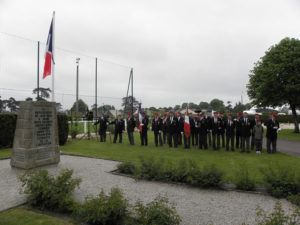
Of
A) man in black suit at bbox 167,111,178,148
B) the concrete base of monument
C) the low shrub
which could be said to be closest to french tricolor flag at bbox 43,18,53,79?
the concrete base of monument

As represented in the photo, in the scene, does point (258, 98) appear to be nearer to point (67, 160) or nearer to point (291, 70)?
point (291, 70)

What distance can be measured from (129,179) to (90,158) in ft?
11.6

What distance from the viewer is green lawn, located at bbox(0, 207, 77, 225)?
12.3 feet

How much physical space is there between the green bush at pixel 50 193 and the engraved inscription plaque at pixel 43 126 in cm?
331

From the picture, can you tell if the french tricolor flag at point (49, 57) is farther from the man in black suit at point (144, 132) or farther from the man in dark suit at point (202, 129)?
the man in dark suit at point (202, 129)

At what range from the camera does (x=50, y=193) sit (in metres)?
4.37

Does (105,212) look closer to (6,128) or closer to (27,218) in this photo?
(27,218)

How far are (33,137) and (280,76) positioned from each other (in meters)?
20.6

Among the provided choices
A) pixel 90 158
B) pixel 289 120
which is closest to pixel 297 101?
pixel 90 158

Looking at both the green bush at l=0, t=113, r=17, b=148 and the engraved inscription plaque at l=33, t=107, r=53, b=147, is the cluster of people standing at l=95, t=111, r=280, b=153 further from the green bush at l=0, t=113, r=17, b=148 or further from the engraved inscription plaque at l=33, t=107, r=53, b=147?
the green bush at l=0, t=113, r=17, b=148

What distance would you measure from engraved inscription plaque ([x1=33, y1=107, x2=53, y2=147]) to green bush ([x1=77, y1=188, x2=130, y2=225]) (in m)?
4.77

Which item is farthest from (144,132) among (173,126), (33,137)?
(33,137)

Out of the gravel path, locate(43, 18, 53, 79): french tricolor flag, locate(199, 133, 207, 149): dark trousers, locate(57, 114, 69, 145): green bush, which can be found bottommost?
the gravel path

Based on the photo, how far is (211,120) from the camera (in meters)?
12.0
